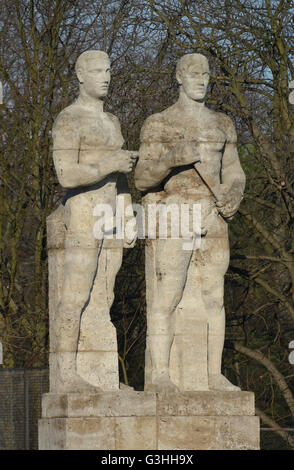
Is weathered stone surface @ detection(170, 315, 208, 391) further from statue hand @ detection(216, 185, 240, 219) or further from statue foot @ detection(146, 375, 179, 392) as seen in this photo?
statue hand @ detection(216, 185, 240, 219)

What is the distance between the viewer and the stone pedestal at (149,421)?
11609 mm

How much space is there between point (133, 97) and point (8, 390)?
4.21 metres

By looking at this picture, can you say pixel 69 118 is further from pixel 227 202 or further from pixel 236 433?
pixel 236 433

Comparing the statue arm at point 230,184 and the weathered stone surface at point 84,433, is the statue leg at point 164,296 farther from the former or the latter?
the weathered stone surface at point 84,433

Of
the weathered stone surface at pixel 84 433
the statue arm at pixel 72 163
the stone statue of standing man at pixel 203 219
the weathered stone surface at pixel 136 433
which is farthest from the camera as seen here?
the stone statue of standing man at pixel 203 219

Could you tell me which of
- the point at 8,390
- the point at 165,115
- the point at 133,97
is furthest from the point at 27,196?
the point at 165,115

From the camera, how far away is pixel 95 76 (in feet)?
39.5

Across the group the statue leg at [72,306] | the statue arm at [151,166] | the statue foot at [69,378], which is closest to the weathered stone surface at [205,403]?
the statue foot at [69,378]

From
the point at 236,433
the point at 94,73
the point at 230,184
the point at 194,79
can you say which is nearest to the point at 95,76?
the point at 94,73

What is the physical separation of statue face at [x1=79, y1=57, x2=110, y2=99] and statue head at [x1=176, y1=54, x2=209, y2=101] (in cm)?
71

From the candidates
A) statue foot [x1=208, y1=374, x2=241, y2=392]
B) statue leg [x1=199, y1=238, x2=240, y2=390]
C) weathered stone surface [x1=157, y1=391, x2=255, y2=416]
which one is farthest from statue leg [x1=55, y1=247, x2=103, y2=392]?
statue foot [x1=208, y1=374, x2=241, y2=392]

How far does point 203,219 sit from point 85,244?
1097mm

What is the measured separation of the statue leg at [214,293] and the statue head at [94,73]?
1.63 meters

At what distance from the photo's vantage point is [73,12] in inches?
734
